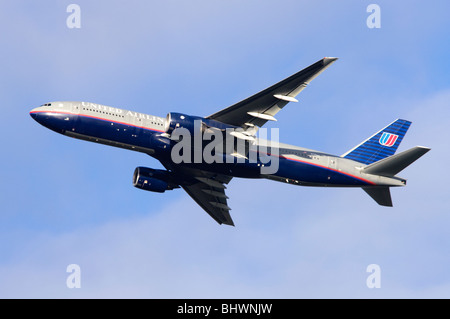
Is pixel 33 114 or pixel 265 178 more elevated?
pixel 33 114

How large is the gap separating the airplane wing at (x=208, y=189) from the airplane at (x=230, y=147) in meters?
0.21

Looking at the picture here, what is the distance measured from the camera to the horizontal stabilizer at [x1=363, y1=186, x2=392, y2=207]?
6762 cm

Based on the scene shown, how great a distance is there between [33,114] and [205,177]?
17.4m

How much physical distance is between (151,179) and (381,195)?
22.1 m

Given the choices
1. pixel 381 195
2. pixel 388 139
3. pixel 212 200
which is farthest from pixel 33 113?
pixel 388 139

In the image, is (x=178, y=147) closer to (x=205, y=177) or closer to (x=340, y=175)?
(x=205, y=177)

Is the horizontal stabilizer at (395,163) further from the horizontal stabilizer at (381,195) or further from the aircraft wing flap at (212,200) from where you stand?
the aircraft wing flap at (212,200)

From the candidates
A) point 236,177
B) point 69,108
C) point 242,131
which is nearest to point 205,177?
point 236,177

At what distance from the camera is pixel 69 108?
61594mm

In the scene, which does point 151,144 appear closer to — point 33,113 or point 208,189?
point 33,113

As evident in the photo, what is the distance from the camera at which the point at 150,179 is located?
2675 inches

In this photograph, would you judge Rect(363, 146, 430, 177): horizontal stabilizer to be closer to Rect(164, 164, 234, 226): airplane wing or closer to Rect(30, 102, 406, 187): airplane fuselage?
Rect(30, 102, 406, 187): airplane fuselage

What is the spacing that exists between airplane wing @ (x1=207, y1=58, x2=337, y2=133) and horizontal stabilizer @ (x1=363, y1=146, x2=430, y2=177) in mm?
11634

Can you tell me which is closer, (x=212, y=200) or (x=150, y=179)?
(x=150, y=179)
